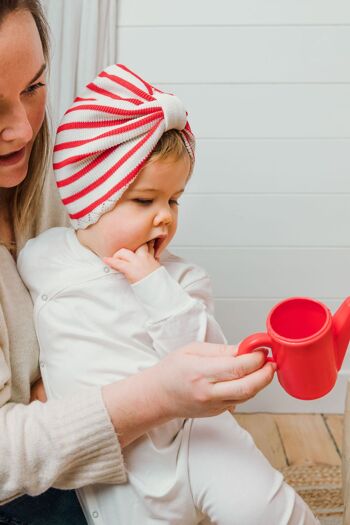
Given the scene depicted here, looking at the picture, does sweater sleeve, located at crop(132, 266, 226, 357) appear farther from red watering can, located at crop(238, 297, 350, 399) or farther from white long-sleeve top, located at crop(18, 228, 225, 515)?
red watering can, located at crop(238, 297, 350, 399)

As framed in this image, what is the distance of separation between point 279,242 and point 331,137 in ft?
1.23

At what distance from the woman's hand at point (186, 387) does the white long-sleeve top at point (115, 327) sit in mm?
104

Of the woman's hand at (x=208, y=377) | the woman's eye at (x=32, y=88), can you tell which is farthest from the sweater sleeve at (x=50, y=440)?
the woman's eye at (x=32, y=88)

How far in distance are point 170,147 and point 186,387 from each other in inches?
17.7

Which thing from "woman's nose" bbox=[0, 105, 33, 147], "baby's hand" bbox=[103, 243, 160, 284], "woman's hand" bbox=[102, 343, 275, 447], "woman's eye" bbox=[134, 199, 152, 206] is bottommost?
"woman's hand" bbox=[102, 343, 275, 447]

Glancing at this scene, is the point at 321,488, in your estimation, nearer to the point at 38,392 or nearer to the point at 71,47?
the point at 38,392

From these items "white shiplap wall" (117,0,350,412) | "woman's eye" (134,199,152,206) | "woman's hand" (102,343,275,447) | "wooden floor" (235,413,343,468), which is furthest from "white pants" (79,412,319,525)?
"white shiplap wall" (117,0,350,412)

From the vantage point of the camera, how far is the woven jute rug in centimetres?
198

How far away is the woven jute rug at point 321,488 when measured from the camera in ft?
6.48

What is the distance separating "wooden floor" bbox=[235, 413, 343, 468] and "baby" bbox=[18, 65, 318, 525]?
100 centimetres

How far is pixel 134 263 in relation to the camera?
128cm

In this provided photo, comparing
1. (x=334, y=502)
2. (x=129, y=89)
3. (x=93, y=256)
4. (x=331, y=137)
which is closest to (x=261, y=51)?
(x=331, y=137)

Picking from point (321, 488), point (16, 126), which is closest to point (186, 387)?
point (16, 126)

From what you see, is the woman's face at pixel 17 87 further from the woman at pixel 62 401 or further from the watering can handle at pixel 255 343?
the watering can handle at pixel 255 343
